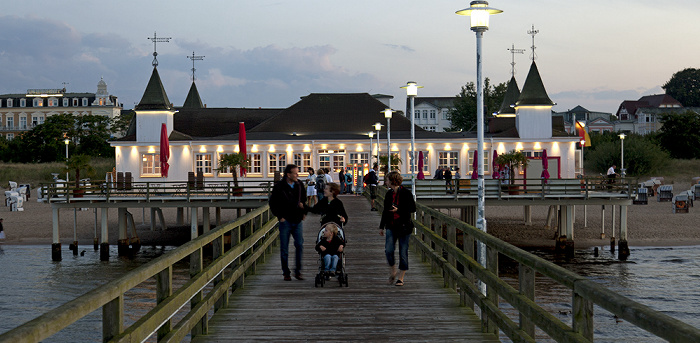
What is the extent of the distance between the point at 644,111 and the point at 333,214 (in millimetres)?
140894

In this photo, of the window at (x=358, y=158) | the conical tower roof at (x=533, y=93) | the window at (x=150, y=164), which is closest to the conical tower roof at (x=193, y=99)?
the window at (x=150, y=164)

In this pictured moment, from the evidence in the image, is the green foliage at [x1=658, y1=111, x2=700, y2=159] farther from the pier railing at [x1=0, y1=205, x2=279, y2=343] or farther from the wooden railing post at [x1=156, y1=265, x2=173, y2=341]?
the wooden railing post at [x1=156, y1=265, x2=173, y2=341]

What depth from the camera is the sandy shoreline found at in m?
38.7

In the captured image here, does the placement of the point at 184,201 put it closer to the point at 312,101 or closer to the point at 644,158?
the point at 312,101

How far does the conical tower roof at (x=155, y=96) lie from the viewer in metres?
50.5

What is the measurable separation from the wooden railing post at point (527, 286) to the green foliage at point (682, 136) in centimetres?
8483

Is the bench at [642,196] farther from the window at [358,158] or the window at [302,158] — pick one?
the window at [302,158]

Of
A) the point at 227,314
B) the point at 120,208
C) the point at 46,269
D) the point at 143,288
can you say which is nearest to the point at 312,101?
the point at 120,208

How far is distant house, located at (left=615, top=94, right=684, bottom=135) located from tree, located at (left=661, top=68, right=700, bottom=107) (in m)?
5.02

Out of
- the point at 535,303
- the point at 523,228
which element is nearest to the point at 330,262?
the point at 535,303

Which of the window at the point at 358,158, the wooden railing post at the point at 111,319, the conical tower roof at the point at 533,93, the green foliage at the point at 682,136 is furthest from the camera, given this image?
the green foliage at the point at 682,136

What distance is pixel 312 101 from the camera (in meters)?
59.7

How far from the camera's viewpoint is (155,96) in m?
51.1

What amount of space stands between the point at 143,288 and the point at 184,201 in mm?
8647
